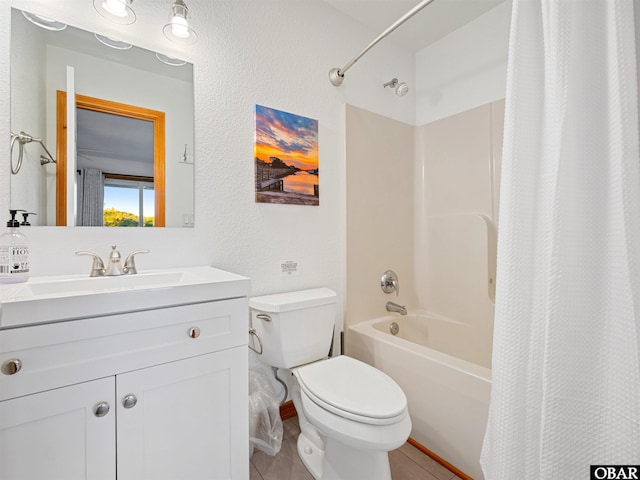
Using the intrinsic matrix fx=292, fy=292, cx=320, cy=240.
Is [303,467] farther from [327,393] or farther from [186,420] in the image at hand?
[186,420]

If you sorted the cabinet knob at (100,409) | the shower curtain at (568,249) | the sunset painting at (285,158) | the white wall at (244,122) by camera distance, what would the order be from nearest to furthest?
1. the shower curtain at (568,249)
2. the cabinet knob at (100,409)
3. the white wall at (244,122)
4. the sunset painting at (285,158)

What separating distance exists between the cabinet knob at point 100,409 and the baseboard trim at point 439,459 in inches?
56.5

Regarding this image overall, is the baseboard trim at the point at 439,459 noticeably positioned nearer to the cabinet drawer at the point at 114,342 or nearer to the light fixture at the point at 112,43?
the cabinet drawer at the point at 114,342

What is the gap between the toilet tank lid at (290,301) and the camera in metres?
1.40

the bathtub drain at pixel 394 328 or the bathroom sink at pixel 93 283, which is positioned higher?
the bathroom sink at pixel 93 283

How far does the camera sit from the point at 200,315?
99 centimetres

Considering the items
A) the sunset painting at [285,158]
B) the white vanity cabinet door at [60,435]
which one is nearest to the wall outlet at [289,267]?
the sunset painting at [285,158]

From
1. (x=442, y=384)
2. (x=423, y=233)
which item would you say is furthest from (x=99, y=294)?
(x=423, y=233)

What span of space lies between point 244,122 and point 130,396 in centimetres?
130

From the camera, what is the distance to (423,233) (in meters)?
2.33

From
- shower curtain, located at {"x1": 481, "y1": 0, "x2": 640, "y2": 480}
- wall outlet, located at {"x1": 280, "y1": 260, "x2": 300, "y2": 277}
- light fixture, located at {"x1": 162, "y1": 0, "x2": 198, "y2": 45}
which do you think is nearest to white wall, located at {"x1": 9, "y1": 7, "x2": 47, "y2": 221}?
light fixture, located at {"x1": 162, "y1": 0, "x2": 198, "y2": 45}

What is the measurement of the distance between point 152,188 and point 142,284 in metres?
0.46

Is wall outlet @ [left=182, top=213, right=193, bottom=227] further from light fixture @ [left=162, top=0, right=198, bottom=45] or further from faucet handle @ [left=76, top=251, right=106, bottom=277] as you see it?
light fixture @ [left=162, top=0, right=198, bottom=45]

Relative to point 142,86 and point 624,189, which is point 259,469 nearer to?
point 624,189
